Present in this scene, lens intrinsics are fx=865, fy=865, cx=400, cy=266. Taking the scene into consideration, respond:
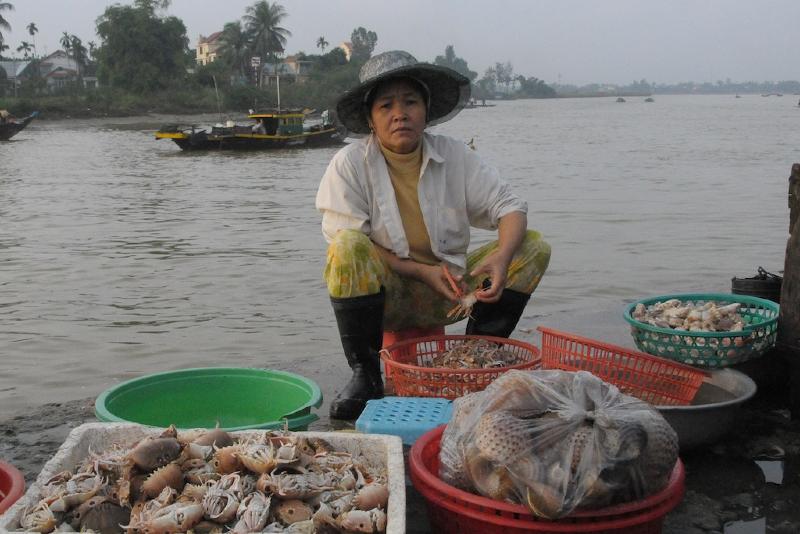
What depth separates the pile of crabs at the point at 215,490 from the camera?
1.79m

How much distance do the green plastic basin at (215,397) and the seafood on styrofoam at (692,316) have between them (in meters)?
1.37

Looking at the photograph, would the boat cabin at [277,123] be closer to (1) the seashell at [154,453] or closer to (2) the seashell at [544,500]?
(1) the seashell at [154,453]

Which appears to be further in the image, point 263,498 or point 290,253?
point 290,253

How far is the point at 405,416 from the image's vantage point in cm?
250

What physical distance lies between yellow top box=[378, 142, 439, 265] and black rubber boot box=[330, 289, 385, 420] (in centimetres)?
29

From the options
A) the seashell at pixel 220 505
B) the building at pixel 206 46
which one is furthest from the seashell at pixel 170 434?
the building at pixel 206 46

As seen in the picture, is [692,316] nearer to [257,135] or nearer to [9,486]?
[9,486]

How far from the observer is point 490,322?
3352mm

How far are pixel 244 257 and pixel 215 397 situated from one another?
17.2ft

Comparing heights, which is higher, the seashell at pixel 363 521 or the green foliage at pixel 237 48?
the green foliage at pixel 237 48

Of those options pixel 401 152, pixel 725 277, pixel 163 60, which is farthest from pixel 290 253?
pixel 163 60

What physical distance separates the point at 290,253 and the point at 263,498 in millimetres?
6752

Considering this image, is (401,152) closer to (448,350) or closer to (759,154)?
(448,350)

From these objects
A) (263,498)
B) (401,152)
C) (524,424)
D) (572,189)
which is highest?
(401,152)
